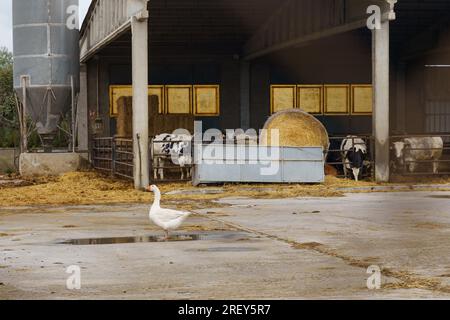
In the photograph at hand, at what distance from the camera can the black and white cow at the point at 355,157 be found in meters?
27.5

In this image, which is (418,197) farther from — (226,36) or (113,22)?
(226,36)

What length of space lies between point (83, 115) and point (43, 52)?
7652 mm

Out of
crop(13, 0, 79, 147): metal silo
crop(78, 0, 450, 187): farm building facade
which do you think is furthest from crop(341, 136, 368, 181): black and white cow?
crop(13, 0, 79, 147): metal silo

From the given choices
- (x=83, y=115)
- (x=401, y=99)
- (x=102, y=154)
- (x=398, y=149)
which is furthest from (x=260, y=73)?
(x=398, y=149)

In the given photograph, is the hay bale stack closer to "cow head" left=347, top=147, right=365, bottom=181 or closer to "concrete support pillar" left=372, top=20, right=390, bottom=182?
"cow head" left=347, top=147, right=365, bottom=181

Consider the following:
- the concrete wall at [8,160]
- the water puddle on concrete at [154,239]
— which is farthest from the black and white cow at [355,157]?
the concrete wall at [8,160]

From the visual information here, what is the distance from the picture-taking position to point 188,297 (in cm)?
971

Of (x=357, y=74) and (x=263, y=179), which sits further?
(x=357, y=74)

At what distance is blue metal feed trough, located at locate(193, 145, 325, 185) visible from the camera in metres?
24.9

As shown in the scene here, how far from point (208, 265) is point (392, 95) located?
3075 centimetres

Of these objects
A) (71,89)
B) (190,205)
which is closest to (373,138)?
(190,205)

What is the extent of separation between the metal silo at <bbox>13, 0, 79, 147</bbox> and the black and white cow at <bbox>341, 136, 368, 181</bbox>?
34.0 feet

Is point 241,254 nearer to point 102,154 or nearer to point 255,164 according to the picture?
point 255,164

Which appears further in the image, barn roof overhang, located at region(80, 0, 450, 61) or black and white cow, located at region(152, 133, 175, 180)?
barn roof overhang, located at region(80, 0, 450, 61)
